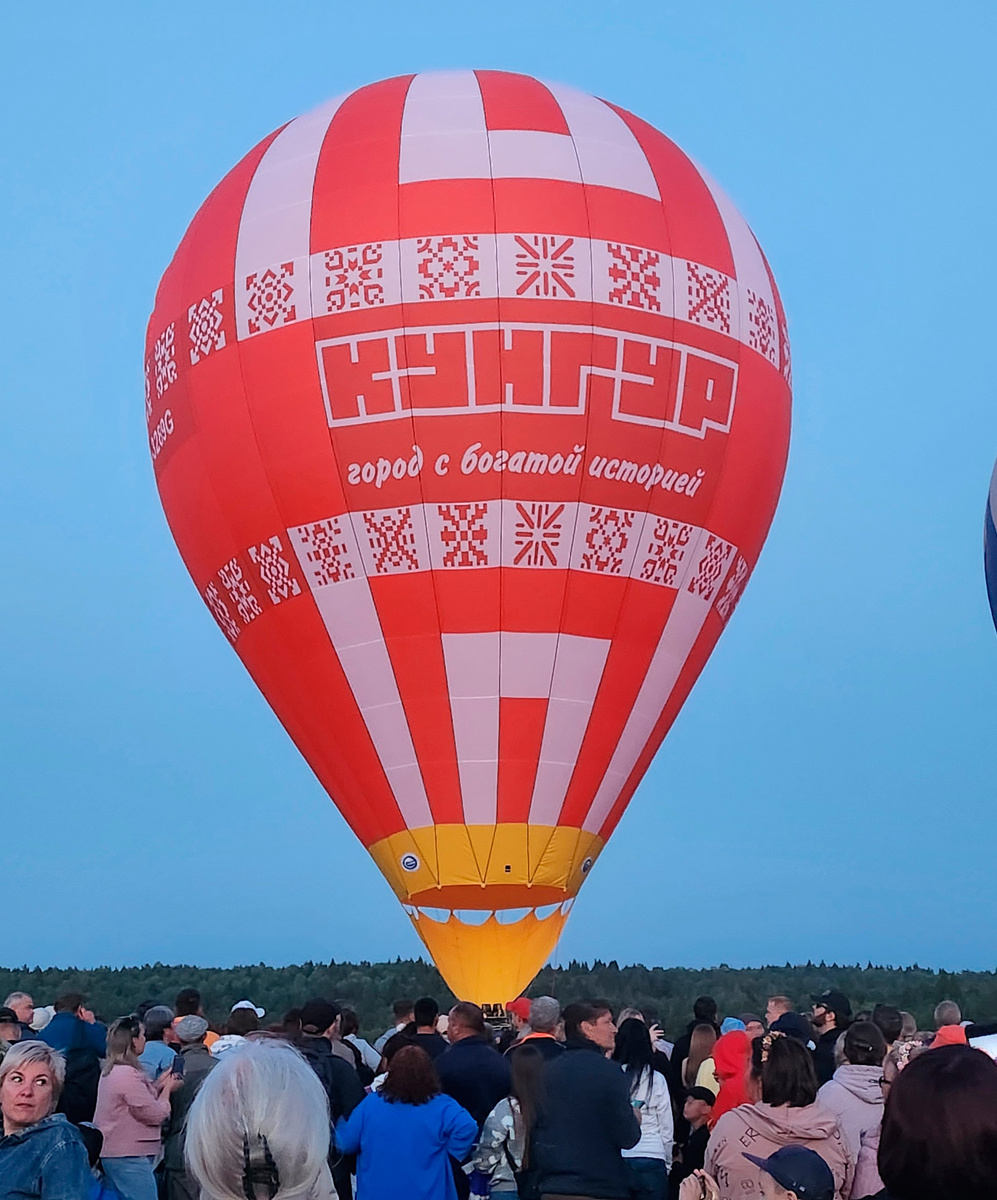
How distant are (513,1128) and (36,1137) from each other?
220cm

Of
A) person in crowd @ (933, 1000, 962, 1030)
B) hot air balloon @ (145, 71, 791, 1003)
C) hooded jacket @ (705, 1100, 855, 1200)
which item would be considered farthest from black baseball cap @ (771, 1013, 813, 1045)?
hot air balloon @ (145, 71, 791, 1003)

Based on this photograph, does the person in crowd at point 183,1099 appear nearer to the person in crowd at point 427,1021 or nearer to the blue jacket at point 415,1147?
the blue jacket at point 415,1147

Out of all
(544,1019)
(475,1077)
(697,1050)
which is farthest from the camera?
(697,1050)

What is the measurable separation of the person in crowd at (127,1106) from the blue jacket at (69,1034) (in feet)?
1.09

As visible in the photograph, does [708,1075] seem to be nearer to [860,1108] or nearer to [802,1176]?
[860,1108]

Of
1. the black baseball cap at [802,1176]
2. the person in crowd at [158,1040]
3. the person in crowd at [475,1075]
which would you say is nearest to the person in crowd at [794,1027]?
the person in crowd at [475,1075]

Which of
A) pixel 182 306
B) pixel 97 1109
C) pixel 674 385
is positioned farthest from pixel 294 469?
pixel 97 1109

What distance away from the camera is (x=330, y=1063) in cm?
612

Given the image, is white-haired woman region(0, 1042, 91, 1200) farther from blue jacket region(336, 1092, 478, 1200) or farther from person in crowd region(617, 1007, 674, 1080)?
person in crowd region(617, 1007, 674, 1080)

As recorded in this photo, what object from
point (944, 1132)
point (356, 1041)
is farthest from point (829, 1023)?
point (944, 1132)

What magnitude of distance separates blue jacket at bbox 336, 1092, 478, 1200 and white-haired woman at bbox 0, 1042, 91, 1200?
1977 mm

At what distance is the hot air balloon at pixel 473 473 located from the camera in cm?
1216

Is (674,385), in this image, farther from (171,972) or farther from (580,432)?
(171,972)

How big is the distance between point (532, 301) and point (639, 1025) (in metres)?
7.35
